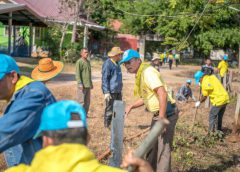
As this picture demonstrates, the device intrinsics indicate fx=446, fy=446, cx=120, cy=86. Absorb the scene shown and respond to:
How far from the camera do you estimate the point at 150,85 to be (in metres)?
5.07

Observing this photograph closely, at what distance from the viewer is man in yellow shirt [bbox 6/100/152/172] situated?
192cm

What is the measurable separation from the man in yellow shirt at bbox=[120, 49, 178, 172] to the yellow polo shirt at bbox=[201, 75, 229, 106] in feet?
11.4

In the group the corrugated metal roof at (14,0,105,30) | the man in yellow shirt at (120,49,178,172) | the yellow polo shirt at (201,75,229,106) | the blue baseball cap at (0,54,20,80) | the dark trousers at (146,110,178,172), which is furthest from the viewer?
the corrugated metal roof at (14,0,105,30)

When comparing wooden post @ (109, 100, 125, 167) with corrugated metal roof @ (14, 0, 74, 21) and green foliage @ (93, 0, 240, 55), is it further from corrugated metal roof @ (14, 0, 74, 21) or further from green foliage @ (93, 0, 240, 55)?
corrugated metal roof @ (14, 0, 74, 21)

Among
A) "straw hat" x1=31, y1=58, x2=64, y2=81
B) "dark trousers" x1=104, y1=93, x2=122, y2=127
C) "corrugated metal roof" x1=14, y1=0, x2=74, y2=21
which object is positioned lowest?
"dark trousers" x1=104, y1=93, x2=122, y2=127

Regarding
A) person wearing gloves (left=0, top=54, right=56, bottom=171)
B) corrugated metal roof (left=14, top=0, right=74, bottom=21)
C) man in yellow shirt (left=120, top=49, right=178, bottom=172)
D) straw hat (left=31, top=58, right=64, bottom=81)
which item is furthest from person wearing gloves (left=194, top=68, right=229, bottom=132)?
corrugated metal roof (left=14, top=0, right=74, bottom=21)

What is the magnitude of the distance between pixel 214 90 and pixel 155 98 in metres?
4.02

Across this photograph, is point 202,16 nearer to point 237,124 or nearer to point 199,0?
point 199,0

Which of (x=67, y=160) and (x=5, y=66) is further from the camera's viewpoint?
(x=5, y=66)

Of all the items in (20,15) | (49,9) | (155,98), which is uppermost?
(49,9)

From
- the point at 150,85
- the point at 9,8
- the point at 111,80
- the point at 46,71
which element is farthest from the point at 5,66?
the point at 9,8

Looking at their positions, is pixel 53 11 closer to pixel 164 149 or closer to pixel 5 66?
pixel 164 149

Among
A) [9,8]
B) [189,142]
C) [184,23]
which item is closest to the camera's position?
[189,142]

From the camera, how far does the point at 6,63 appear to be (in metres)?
2.67
